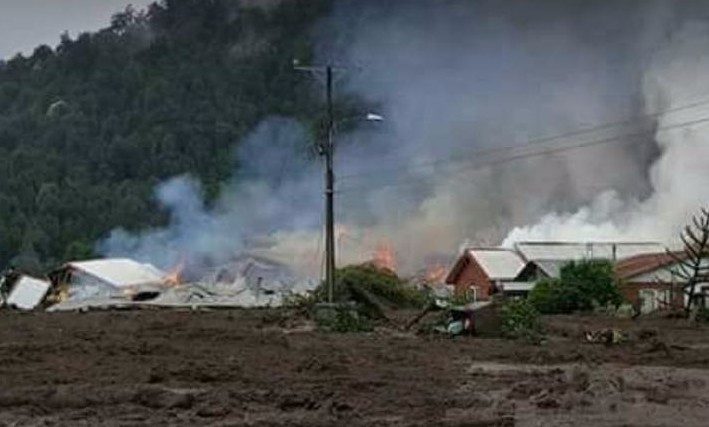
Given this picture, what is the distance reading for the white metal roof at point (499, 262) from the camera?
233 feet

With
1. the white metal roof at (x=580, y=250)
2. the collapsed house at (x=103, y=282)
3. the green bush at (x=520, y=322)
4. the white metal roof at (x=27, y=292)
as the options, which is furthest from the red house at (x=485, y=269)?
the green bush at (x=520, y=322)

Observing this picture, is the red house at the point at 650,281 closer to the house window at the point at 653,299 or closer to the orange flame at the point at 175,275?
the house window at the point at 653,299

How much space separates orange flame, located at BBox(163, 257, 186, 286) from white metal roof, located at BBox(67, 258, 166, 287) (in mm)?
558

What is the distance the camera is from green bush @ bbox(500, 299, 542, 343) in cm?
3138

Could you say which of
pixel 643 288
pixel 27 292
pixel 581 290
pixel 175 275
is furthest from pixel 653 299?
pixel 27 292

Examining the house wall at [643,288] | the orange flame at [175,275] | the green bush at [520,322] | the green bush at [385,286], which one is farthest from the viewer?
the orange flame at [175,275]

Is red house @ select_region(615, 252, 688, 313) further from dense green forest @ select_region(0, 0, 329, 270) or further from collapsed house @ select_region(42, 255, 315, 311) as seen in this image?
dense green forest @ select_region(0, 0, 329, 270)

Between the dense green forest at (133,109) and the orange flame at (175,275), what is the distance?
13.4 meters

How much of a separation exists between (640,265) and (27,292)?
1296 inches

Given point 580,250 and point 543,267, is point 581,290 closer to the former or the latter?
point 543,267

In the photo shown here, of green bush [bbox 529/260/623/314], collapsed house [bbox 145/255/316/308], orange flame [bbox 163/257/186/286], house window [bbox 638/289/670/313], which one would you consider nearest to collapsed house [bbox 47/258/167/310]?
orange flame [bbox 163/257/186/286]

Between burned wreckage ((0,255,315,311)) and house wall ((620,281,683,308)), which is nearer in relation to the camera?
house wall ((620,281,683,308))

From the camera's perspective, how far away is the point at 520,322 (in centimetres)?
3231

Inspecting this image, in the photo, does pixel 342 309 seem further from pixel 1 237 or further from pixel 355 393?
pixel 1 237
